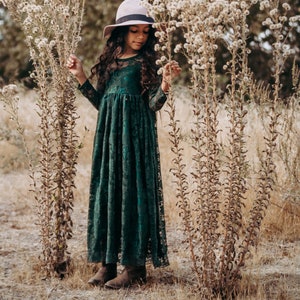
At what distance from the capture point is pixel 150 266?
4.27m

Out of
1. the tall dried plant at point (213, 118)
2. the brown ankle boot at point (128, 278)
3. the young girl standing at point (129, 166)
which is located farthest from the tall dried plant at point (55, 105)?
the tall dried plant at point (213, 118)

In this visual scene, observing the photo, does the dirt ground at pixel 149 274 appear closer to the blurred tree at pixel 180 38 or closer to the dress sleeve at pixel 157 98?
the dress sleeve at pixel 157 98

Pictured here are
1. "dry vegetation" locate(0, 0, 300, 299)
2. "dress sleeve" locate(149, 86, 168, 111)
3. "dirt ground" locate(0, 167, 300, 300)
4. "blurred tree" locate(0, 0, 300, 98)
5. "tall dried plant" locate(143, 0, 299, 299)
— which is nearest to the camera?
"tall dried plant" locate(143, 0, 299, 299)

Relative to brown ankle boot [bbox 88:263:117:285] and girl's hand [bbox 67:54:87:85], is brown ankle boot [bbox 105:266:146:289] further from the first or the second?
girl's hand [bbox 67:54:87:85]

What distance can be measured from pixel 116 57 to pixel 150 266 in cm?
143

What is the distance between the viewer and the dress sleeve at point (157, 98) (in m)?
3.56

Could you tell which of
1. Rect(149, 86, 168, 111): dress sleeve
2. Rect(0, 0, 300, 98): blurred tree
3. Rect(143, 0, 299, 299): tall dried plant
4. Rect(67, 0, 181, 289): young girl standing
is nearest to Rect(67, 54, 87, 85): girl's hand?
Rect(67, 0, 181, 289): young girl standing

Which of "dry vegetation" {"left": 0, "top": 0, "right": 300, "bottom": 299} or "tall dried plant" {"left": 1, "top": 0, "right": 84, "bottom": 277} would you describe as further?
"tall dried plant" {"left": 1, "top": 0, "right": 84, "bottom": 277}

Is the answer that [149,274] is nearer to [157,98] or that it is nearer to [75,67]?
[157,98]

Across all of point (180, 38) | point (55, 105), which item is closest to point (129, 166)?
point (55, 105)

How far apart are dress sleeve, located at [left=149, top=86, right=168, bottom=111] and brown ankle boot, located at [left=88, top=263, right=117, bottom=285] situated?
1.05 metres

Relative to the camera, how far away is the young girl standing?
12.3 feet

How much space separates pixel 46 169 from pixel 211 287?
4.16 ft

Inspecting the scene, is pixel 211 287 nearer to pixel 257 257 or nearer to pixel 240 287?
pixel 240 287
